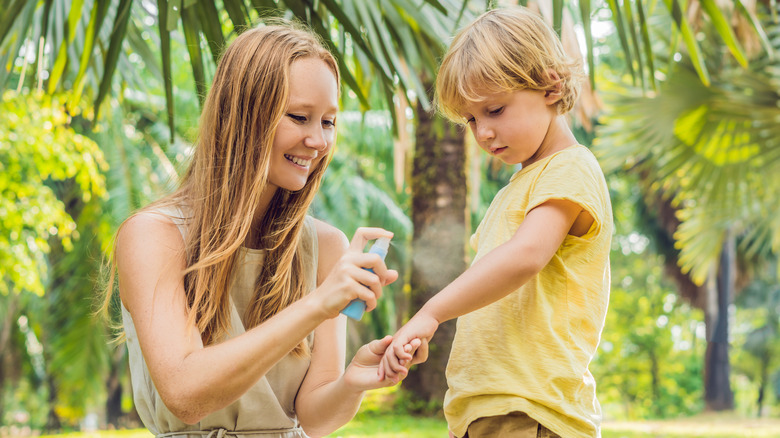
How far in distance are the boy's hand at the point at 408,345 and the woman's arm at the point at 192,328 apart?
15 cm

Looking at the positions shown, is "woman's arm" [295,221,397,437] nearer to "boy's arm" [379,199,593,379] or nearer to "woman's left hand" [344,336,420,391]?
"woman's left hand" [344,336,420,391]

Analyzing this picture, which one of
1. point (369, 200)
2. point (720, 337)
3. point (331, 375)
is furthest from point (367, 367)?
point (369, 200)

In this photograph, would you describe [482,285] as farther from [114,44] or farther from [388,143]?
[388,143]

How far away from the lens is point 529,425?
154cm

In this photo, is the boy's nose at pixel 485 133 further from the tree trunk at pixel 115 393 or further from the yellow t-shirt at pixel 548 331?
the tree trunk at pixel 115 393

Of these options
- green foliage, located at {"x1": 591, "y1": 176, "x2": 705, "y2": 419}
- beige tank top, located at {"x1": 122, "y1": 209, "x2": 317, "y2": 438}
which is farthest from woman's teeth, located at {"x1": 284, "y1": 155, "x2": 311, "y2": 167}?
green foliage, located at {"x1": 591, "y1": 176, "x2": 705, "y2": 419}

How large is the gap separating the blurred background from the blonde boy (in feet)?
2.20

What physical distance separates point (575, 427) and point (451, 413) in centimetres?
27

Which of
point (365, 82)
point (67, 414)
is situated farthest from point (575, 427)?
point (67, 414)

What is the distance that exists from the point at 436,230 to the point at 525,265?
14.2ft

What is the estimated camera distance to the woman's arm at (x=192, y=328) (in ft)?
4.35

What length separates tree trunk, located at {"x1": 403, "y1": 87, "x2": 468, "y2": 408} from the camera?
5.71 meters

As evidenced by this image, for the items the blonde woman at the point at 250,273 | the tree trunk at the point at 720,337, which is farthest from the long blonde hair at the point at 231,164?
the tree trunk at the point at 720,337

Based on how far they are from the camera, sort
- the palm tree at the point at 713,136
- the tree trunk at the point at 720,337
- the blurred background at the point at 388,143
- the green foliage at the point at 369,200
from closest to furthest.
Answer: the blurred background at the point at 388,143, the palm tree at the point at 713,136, the tree trunk at the point at 720,337, the green foliage at the point at 369,200
